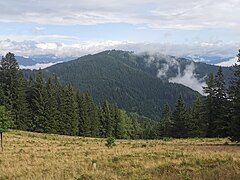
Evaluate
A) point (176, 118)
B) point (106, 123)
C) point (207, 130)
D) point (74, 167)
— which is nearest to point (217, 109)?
point (207, 130)

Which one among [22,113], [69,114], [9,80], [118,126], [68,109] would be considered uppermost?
[9,80]

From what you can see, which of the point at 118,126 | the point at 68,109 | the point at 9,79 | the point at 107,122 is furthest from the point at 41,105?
the point at 118,126

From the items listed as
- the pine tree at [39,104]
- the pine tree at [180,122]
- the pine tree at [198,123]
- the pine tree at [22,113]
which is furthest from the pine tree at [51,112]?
the pine tree at [198,123]

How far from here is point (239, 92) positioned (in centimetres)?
3303

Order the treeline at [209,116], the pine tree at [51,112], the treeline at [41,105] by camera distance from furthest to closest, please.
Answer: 1. the pine tree at [51,112]
2. the treeline at [41,105]
3. the treeline at [209,116]

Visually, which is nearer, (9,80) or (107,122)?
(9,80)

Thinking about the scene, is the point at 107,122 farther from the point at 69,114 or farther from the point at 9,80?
the point at 9,80

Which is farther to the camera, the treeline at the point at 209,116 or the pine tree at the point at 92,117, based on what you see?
the pine tree at the point at 92,117

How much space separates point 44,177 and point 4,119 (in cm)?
2103

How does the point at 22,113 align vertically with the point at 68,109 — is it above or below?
below

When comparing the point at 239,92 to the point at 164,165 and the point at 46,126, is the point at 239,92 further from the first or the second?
the point at 46,126

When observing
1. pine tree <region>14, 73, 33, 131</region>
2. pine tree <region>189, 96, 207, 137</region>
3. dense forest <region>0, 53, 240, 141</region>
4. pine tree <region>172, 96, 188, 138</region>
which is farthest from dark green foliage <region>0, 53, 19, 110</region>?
pine tree <region>189, 96, 207, 137</region>

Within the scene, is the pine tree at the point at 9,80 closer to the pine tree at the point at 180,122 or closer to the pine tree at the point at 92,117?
the pine tree at the point at 92,117

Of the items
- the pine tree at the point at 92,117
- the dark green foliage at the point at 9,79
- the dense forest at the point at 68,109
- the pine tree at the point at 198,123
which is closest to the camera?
the dense forest at the point at 68,109
